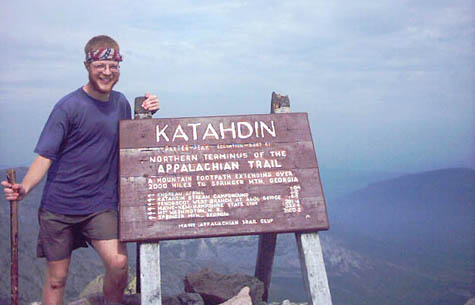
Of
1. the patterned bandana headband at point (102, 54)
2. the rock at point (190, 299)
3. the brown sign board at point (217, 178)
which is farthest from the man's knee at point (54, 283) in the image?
the patterned bandana headband at point (102, 54)

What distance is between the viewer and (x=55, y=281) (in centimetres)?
427

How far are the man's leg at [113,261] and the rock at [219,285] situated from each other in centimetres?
216

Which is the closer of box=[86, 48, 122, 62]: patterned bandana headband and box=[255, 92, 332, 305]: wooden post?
box=[255, 92, 332, 305]: wooden post

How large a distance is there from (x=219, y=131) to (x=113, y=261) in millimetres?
1897

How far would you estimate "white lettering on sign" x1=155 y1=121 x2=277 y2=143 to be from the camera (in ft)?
15.1

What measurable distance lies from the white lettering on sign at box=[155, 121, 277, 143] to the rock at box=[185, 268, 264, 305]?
2.92 meters

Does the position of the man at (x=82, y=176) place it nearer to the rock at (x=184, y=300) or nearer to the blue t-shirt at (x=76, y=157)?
the blue t-shirt at (x=76, y=157)

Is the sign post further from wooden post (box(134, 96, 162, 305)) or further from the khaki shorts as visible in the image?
the khaki shorts

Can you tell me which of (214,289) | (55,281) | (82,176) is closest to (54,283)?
(55,281)

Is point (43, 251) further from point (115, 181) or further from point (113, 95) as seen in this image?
point (113, 95)

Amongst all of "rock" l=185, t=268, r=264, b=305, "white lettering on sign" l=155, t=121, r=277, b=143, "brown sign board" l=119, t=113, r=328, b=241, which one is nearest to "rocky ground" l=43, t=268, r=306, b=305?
"rock" l=185, t=268, r=264, b=305

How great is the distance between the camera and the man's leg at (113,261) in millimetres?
4230

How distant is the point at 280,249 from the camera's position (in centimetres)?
6700

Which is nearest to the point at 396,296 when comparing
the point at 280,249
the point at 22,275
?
the point at 280,249
